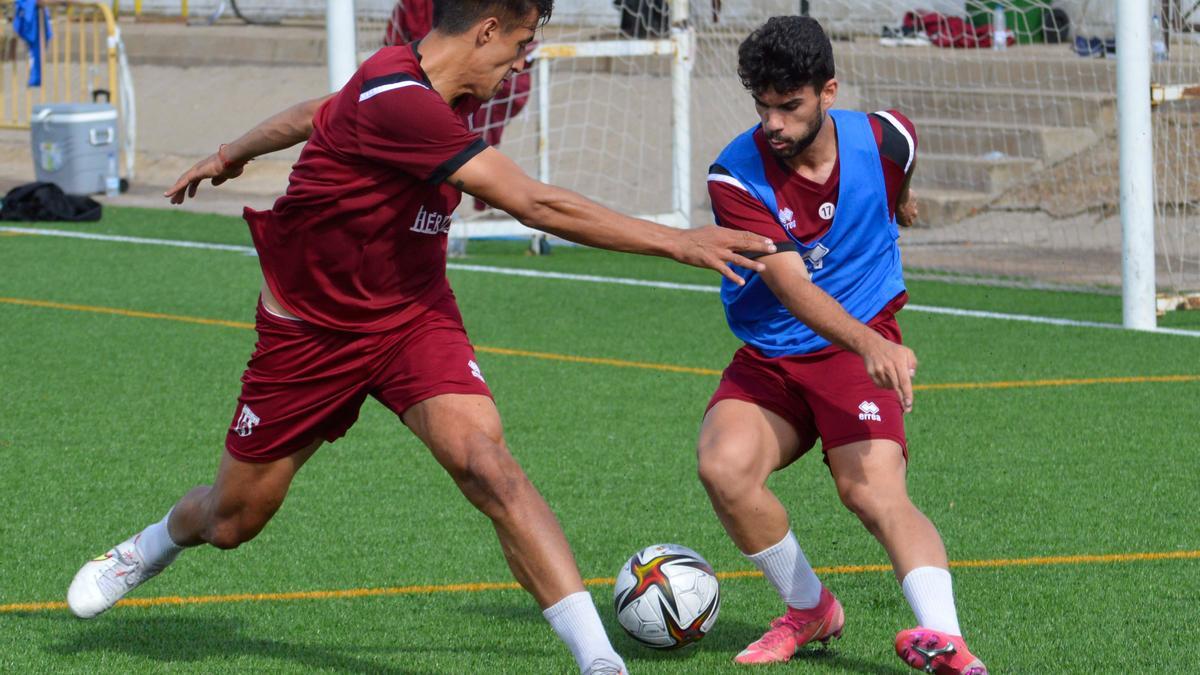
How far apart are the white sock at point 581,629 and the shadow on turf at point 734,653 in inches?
24.4

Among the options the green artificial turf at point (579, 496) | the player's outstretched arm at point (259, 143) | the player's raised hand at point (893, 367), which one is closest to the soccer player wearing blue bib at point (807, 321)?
the player's raised hand at point (893, 367)

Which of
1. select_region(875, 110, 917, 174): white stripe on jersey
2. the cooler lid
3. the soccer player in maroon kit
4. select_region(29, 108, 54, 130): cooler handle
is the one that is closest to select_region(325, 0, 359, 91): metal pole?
the cooler lid

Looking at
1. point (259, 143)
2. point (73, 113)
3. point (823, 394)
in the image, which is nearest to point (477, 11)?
point (259, 143)

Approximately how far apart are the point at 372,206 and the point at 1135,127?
6.19 meters

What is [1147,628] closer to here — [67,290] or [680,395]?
[680,395]

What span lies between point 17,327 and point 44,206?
5.00 meters

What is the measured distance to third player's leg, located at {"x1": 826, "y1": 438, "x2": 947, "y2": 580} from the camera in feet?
14.2

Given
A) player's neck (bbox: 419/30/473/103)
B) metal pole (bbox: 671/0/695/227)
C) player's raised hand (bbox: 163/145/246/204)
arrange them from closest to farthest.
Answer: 1. player's neck (bbox: 419/30/473/103)
2. player's raised hand (bbox: 163/145/246/204)
3. metal pole (bbox: 671/0/695/227)

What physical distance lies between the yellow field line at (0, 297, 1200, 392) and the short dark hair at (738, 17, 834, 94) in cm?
409

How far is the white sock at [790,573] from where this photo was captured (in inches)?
183

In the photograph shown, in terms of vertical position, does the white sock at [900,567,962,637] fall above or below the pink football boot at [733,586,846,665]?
above

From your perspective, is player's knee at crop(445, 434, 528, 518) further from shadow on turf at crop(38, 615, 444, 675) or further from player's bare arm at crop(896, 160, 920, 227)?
player's bare arm at crop(896, 160, 920, 227)

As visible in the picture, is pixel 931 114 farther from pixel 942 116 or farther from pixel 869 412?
pixel 869 412

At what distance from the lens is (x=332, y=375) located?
14.8ft
